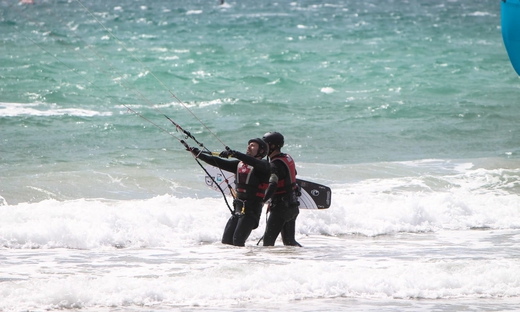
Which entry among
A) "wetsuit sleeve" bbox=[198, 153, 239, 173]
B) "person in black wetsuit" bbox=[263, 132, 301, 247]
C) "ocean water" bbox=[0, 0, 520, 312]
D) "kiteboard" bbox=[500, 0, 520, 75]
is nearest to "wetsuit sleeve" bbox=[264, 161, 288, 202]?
"person in black wetsuit" bbox=[263, 132, 301, 247]

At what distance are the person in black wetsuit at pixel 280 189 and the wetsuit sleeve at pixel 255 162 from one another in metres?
0.09

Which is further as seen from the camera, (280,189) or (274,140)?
(280,189)

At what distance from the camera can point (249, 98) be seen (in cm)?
2270

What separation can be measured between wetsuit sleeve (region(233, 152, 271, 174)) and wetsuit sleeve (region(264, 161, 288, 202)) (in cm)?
8

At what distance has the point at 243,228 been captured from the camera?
8.76 m

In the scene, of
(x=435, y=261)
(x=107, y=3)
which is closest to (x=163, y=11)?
(x=107, y=3)

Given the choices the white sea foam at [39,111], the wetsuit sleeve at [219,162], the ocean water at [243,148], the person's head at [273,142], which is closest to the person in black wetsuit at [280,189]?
the person's head at [273,142]

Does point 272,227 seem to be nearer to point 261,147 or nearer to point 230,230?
point 230,230

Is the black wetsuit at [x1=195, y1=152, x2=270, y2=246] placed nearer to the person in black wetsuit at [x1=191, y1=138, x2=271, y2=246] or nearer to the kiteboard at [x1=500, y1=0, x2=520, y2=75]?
the person in black wetsuit at [x1=191, y1=138, x2=271, y2=246]

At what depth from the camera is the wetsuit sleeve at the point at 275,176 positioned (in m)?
8.22

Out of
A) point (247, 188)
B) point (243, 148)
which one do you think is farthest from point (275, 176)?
point (243, 148)

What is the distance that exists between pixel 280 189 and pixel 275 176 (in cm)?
40

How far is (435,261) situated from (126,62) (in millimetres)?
23139

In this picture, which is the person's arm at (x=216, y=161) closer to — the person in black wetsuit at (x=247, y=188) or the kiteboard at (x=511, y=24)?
the person in black wetsuit at (x=247, y=188)
